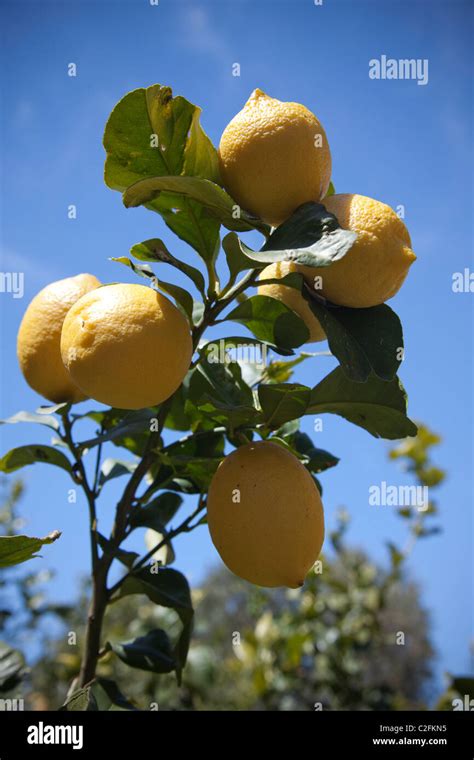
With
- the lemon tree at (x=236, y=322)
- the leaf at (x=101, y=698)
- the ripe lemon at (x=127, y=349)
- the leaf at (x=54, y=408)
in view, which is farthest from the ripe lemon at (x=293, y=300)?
the leaf at (x=101, y=698)

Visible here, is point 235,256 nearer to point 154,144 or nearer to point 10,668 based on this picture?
point 154,144

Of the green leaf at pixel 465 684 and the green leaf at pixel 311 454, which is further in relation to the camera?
the green leaf at pixel 465 684

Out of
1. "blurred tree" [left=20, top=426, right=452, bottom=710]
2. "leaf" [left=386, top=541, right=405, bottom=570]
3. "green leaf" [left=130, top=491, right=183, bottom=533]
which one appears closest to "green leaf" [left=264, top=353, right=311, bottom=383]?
"green leaf" [left=130, top=491, right=183, bottom=533]

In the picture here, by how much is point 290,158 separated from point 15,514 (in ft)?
6.74

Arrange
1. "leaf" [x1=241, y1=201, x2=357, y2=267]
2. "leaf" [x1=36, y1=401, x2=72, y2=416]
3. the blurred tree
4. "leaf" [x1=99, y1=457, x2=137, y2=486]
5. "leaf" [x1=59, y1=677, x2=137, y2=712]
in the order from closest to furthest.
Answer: "leaf" [x1=241, y1=201, x2=357, y2=267]
"leaf" [x1=59, y1=677, x2=137, y2=712]
"leaf" [x1=36, y1=401, x2=72, y2=416]
"leaf" [x1=99, y1=457, x2=137, y2=486]
the blurred tree

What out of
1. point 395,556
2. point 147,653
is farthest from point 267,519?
point 395,556

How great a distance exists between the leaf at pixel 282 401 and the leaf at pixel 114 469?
269mm

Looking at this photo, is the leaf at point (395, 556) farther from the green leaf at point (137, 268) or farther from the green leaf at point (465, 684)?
the green leaf at point (137, 268)

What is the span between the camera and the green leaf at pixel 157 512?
2.90 feet

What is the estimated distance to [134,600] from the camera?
4.37 meters

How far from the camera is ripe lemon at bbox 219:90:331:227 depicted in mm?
685

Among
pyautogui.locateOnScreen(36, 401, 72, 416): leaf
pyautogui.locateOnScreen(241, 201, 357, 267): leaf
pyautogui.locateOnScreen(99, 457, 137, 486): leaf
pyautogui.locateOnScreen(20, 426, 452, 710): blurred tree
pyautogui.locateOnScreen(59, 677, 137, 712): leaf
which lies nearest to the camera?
pyautogui.locateOnScreen(241, 201, 357, 267): leaf

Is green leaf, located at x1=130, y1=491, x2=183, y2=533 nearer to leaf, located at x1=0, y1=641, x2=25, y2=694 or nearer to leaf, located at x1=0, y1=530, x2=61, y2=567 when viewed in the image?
leaf, located at x1=0, y1=530, x2=61, y2=567

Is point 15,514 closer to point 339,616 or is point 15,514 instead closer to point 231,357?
point 339,616
